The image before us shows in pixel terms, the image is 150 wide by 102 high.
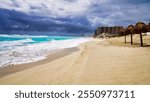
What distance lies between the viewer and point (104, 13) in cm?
445

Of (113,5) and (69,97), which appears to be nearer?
(69,97)

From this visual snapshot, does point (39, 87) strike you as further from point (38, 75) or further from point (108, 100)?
point (108, 100)

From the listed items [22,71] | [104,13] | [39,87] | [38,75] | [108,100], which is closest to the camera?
[108,100]

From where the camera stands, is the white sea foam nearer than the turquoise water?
Yes

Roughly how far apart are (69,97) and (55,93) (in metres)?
0.21

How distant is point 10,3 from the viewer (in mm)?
4281

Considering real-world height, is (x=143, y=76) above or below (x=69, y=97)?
above

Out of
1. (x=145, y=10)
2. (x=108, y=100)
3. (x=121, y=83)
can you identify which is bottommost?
(x=108, y=100)

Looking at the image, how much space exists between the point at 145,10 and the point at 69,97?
209 cm

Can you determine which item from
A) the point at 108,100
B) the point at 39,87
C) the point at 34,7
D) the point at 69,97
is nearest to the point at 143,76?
the point at 108,100

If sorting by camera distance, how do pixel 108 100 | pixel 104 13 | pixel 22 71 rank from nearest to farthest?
pixel 108 100, pixel 22 71, pixel 104 13

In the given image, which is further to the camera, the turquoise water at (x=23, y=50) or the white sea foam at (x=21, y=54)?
the turquoise water at (x=23, y=50)

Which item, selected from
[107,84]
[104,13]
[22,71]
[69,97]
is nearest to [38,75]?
[22,71]

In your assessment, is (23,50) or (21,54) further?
(23,50)
